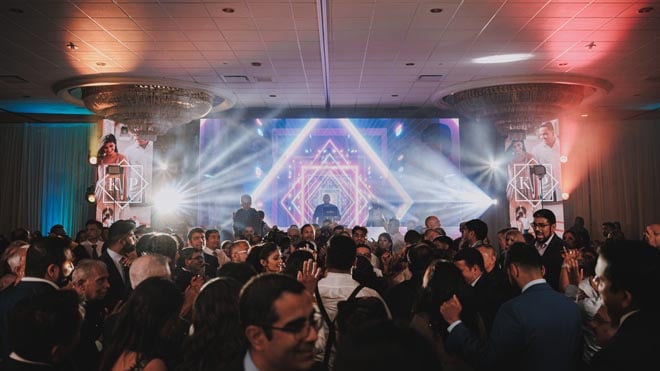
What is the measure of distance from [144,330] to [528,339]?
1.83 m

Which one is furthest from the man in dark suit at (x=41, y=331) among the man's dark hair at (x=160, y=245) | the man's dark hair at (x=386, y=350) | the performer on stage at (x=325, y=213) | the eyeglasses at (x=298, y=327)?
the performer on stage at (x=325, y=213)

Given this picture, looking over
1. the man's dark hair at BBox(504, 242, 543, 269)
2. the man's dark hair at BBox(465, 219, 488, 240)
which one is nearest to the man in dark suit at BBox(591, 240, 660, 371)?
the man's dark hair at BBox(504, 242, 543, 269)

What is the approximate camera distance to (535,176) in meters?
13.1

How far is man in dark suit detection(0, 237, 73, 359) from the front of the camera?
3211 mm

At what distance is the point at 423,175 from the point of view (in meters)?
13.0

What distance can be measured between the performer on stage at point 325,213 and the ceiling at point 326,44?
254 cm

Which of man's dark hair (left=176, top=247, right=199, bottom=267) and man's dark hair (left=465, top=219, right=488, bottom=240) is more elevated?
man's dark hair (left=465, top=219, right=488, bottom=240)

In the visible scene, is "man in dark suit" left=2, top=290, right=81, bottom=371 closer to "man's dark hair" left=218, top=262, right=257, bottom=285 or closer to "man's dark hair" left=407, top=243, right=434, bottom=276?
"man's dark hair" left=218, top=262, right=257, bottom=285

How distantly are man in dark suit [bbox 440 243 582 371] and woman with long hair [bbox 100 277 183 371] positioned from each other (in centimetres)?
141

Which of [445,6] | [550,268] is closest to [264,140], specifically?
[445,6]

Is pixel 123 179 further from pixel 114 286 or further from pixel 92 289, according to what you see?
pixel 92 289

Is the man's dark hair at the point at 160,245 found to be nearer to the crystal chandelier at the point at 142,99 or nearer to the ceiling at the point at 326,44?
the ceiling at the point at 326,44

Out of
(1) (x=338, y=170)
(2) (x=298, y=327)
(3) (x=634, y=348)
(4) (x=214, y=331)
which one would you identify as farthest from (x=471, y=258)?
(1) (x=338, y=170)

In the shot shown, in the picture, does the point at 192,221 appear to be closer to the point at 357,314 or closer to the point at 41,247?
the point at 41,247
